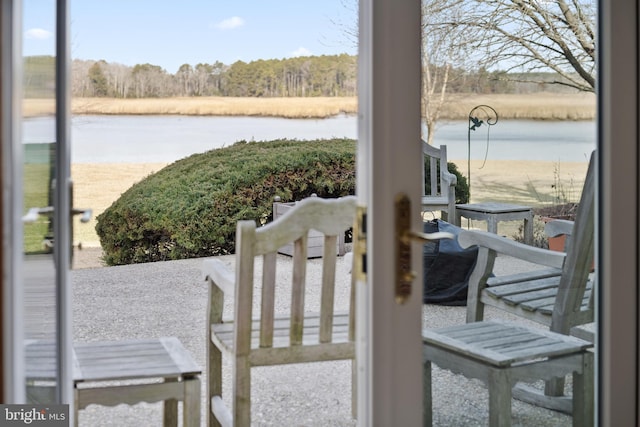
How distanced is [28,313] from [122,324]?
10.5ft

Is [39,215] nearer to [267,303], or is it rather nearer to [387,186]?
[387,186]

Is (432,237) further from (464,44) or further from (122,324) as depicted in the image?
(122,324)

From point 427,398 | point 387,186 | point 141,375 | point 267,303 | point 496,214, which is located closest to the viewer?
point 387,186

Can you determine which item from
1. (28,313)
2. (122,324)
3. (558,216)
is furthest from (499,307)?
(122,324)

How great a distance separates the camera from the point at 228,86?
6734mm

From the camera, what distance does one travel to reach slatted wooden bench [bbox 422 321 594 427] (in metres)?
1.90

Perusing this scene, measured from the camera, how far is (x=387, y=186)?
5.22 feet

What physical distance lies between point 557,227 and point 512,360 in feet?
1.10

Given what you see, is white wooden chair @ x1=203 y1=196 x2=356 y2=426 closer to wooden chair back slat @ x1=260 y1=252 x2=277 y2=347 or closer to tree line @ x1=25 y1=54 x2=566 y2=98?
wooden chair back slat @ x1=260 y1=252 x2=277 y2=347

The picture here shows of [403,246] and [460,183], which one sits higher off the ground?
[460,183]

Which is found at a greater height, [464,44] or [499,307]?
[464,44]

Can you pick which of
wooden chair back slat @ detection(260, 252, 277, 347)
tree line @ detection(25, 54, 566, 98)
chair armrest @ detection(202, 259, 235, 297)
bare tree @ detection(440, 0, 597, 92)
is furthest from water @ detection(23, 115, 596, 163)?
bare tree @ detection(440, 0, 597, 92)

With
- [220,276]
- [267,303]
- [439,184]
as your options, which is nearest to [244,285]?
[267,303]

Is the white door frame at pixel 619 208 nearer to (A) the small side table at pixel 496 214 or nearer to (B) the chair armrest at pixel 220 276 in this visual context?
(A) the small side table at pixel 496 214
